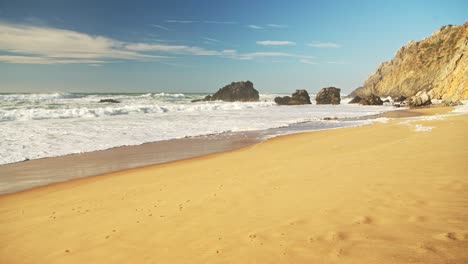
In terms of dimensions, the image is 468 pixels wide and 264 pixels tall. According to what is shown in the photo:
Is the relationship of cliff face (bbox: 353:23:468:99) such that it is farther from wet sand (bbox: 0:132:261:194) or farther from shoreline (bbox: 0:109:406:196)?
wet sand (bbox: 0:132:261:194)

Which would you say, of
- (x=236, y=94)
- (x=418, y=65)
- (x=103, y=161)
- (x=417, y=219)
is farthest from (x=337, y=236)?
(x=418, y=65)

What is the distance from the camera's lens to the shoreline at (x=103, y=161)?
8688 millimetres

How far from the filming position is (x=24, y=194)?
24.1ft

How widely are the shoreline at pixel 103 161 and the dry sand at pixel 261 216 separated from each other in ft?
3.33

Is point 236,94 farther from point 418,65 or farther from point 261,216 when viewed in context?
point 261,216

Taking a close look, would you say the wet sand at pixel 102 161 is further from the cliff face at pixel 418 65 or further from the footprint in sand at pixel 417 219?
the cliff face at pixel 418 65

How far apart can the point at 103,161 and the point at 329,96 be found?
5731 cm

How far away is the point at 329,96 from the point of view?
208 feet

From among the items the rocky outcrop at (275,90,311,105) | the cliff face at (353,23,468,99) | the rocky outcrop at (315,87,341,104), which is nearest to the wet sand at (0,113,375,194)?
the rocky outcrop at (275,90,311,105)

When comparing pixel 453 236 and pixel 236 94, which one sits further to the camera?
pixel 236 94

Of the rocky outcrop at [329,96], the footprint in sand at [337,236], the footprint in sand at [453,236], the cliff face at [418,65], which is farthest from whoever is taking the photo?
the cliff face at [418,65]

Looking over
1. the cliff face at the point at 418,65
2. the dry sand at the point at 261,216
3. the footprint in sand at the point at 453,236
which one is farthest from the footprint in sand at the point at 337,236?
the cliff face at the point at 418,65

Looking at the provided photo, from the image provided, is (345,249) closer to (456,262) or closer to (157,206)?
(456,262)

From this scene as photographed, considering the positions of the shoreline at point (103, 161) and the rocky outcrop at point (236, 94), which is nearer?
the shoreline at point (103, 161)
